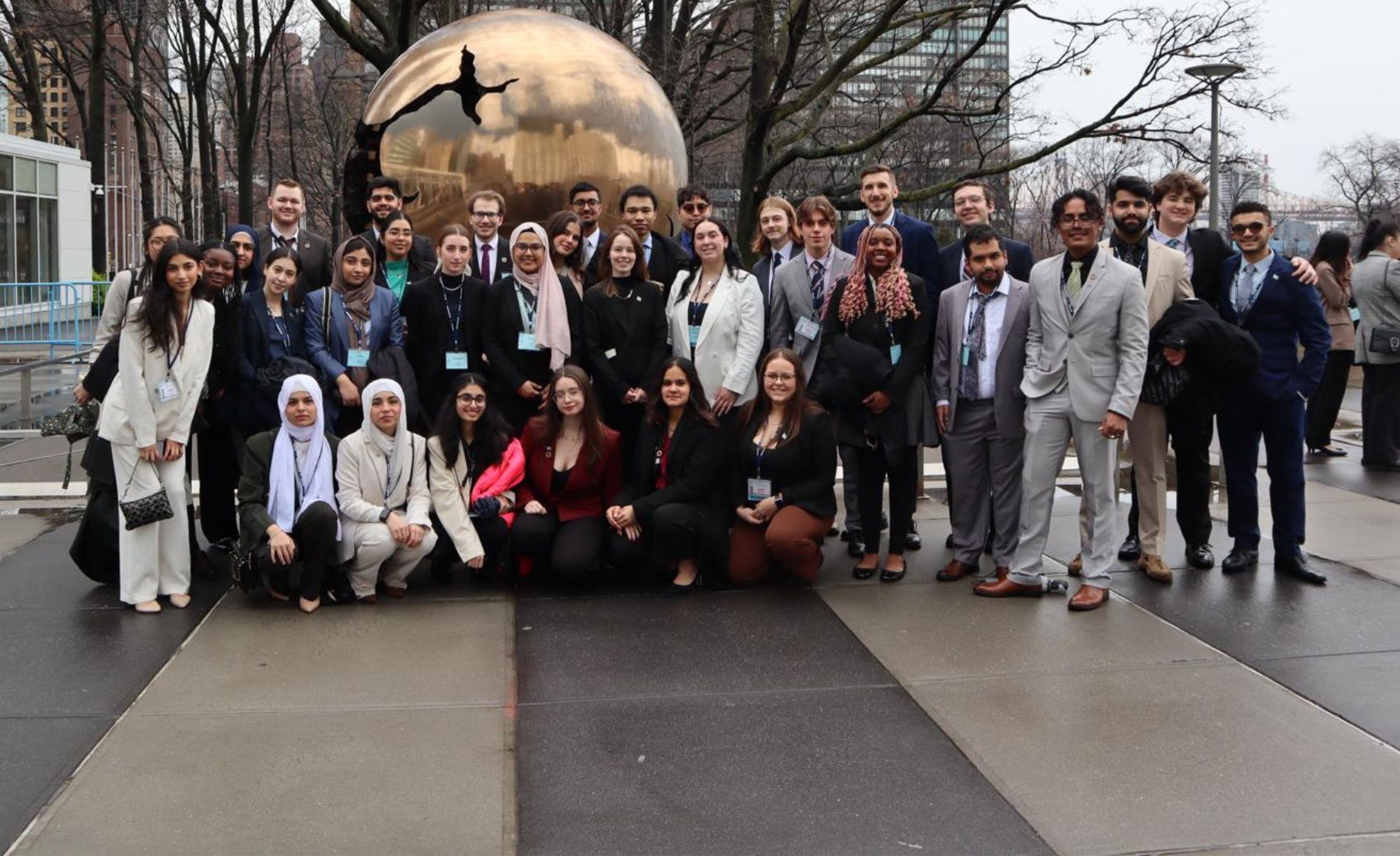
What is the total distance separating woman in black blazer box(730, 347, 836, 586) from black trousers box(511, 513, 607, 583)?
665mm

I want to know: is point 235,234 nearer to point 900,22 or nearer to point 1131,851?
point 1131,851

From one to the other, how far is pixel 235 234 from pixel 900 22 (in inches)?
427

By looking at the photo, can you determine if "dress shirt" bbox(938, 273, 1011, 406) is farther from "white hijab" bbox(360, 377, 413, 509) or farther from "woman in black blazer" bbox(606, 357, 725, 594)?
"white hijab" bbox(360, 377, 413, 509)

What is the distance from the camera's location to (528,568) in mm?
6223

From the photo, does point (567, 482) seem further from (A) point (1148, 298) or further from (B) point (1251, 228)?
(B) point (1251, 228)

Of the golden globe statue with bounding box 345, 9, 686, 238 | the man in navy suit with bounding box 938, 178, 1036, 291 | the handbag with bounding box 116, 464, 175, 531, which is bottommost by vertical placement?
the handbag with bounding box 116, 464, 175, 531

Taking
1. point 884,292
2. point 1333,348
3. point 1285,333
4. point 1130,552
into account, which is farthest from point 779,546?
point 1333,348

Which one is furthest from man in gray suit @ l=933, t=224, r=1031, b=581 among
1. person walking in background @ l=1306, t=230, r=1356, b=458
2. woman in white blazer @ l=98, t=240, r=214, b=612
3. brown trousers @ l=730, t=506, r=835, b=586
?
person walking in background @ l=1306, t=230, r=1356, b=458

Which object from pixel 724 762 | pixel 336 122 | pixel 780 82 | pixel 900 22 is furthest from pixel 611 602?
pixel 336 122

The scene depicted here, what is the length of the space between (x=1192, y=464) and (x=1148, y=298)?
980mm

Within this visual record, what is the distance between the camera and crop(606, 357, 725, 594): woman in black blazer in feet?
19.7

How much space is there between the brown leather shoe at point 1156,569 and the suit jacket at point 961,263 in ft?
5.08

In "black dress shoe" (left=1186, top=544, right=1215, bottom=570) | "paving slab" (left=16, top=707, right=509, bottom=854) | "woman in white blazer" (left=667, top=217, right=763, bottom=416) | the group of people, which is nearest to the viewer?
"paving slab" (left=16, top=707, right=509, bottom=854)

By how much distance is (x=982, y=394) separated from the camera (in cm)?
609
